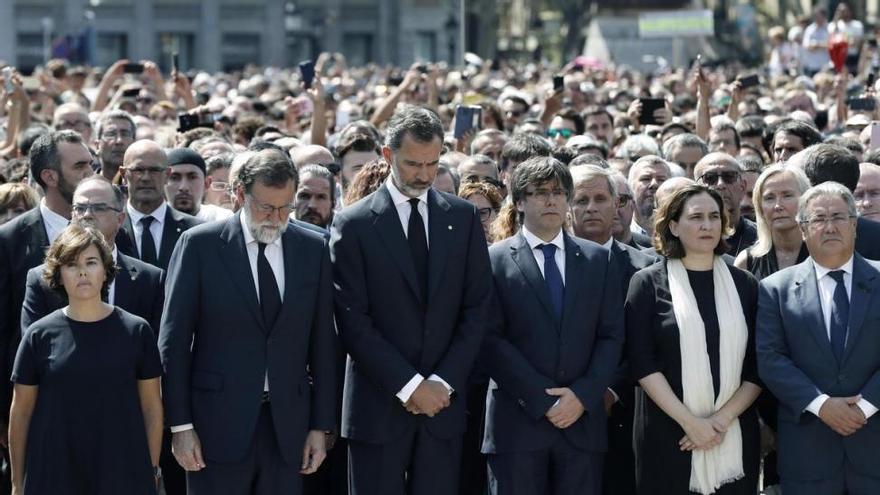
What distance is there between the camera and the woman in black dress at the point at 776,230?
346 inches

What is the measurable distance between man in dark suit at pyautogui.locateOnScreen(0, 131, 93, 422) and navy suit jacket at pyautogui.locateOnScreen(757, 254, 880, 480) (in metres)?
3.67

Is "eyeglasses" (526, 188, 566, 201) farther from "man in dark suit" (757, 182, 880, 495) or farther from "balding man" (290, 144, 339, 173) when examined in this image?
"balding man" (290, 144, 339, 173)

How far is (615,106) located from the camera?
21.2 m

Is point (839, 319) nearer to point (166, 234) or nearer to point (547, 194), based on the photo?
point (547, 194)

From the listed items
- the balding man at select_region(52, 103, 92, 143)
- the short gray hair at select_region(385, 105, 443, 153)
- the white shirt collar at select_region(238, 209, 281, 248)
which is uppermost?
the balding man at select_region(52, 103, 92, 143)

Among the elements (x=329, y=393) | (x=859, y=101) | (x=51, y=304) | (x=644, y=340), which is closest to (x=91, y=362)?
(x=51, y=304)

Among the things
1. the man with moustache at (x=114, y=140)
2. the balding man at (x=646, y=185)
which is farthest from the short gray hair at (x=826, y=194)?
the man with moustache at (x=114, y=140)

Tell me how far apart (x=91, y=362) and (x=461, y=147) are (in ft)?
Answer: 22.9

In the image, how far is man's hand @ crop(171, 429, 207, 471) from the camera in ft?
24.5

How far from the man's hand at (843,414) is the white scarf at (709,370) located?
501mm

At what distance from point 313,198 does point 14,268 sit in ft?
6.31

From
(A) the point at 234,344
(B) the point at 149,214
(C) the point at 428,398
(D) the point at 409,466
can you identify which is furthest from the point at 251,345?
(B) the point at 149,214

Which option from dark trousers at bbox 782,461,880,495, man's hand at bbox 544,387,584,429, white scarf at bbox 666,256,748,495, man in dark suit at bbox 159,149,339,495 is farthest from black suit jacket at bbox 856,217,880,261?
man in dark suit at bbox 159,149,339,495

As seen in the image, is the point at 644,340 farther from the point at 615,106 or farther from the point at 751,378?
the point at 615,106
